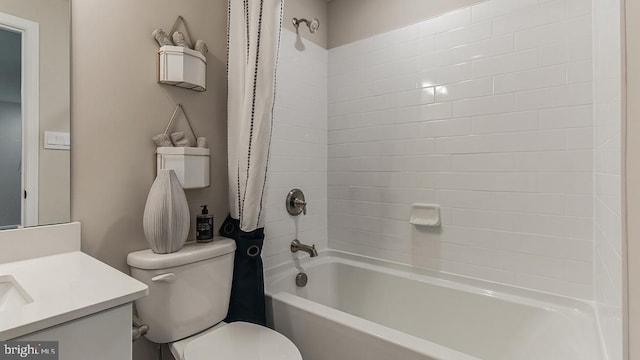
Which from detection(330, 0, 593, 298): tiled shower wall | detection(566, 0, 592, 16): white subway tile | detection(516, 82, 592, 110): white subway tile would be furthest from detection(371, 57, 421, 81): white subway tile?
detection(566, 0, 592, 16): white subway tile

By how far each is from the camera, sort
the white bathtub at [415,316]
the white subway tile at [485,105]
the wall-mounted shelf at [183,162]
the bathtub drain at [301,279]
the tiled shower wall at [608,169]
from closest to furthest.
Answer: the tiled shower wall at [608,169]
the white bathtub at [415,316]
the wall-mounted shelf at [183,162]
the white subway tile at [485,105]
the bathtub drain at [301,279]

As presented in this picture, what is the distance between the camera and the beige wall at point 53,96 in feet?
3.36

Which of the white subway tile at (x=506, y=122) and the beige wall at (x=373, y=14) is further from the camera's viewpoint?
the beige wall at (x=373, y=14)

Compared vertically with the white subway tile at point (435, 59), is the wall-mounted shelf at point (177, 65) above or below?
below

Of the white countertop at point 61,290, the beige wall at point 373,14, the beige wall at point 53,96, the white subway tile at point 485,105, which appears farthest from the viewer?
the beige wall at point 373,14

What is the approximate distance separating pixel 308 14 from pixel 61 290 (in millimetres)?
2034

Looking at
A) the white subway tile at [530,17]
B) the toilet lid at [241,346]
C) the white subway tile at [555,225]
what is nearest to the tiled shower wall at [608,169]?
the white subway tile at [555,225]

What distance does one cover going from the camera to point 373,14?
1.99 metres

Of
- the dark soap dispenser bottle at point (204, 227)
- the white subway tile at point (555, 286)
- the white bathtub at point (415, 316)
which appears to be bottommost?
the white bathtub at point (415, 316)

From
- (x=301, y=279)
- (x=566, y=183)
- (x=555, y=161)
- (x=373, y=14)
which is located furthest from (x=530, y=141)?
(x=301, y=279)

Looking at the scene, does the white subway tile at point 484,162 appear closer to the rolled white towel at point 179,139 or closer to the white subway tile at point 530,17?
the white subway tile at point 530,17

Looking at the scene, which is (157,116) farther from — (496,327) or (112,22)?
(496,327)

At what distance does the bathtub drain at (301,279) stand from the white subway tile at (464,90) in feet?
4.42

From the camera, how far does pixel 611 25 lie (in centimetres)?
88
